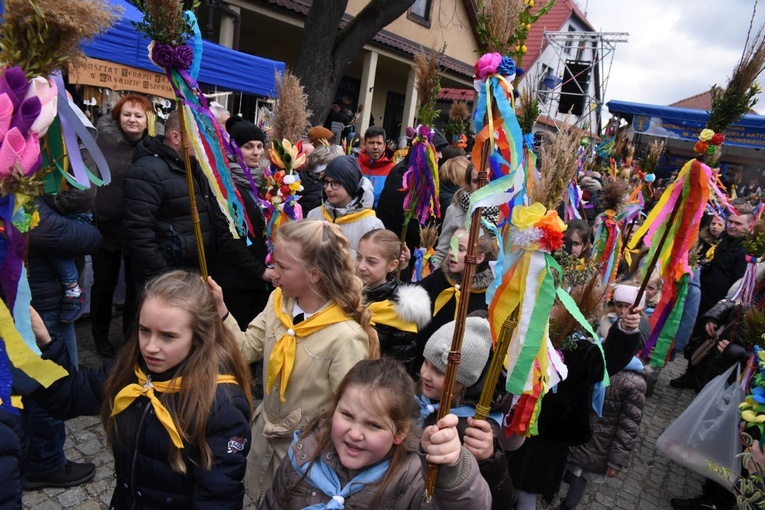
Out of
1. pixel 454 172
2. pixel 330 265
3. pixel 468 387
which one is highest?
pixel 454 172

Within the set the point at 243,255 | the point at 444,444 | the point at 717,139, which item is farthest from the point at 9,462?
the point at 717,139

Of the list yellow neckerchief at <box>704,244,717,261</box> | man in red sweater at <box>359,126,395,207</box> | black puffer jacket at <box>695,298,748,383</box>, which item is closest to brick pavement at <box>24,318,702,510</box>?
black puffer jacket at <box>695,298,748,383</box>

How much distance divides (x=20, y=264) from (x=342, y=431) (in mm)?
1005

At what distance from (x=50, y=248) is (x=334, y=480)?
1965mm

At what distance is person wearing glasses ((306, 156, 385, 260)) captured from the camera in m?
3.59

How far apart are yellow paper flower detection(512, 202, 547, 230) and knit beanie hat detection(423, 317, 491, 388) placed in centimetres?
58

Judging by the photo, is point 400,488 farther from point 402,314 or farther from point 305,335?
point 402,314

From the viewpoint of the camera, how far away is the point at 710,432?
10.5 ft

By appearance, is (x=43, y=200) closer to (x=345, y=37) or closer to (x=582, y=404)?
(x=582, y=404)

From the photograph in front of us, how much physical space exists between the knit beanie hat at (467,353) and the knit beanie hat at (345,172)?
1.88 meters

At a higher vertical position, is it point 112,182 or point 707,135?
point 707,135

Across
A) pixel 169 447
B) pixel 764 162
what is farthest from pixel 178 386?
pixel 764 162

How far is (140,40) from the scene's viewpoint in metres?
5.29

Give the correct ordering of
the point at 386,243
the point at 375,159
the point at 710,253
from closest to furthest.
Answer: the point at 386,243 → the point at 710,253 → the point at 375,159
